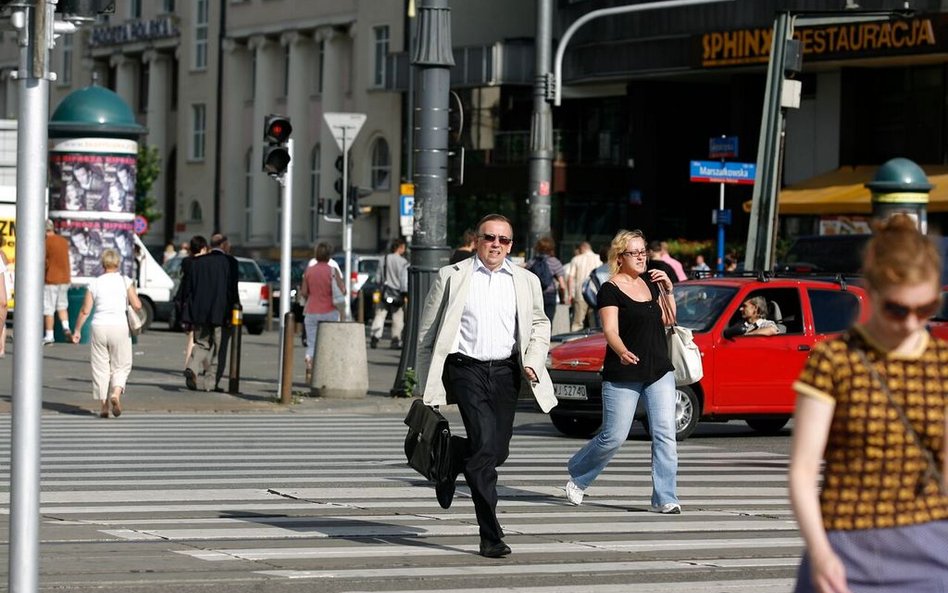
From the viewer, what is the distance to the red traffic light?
2150 centimetres

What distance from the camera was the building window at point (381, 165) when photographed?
65688 millimetres

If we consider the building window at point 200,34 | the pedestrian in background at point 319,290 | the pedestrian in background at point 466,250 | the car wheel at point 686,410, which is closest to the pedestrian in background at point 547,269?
the pedestrian in background at point 319,290

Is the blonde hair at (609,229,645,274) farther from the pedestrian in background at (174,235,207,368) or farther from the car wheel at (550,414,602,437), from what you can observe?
the pedestrian in background at (174,235,207,368)

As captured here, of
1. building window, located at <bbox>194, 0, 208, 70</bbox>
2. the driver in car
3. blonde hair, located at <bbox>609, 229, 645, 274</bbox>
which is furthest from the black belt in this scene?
building window, located at <bbox>194, 0, 208, 70</bbox>

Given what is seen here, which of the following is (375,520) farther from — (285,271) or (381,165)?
(381,165)

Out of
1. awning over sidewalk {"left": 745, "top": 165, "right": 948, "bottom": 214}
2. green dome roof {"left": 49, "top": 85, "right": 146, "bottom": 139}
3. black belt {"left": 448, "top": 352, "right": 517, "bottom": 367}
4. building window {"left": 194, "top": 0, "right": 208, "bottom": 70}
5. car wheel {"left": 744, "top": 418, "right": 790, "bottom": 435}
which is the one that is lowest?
car wheel {"left": 744, "top": 418, "right": 790, "bottom": 435}

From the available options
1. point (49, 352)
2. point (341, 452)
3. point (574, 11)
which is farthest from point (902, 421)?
point (574, 11)

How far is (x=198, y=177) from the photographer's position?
75.4 m

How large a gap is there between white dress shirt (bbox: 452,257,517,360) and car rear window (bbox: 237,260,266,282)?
28.8 meters

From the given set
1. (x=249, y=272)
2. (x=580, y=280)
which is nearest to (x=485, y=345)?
(x=580, y=280)

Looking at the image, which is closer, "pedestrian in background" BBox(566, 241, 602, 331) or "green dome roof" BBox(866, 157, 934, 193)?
"green dome roof" BBox(866, 157, 934, 193)

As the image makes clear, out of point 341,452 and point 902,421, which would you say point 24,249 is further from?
point 341,452

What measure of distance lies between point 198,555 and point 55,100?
76439mm

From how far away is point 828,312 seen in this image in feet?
59.1
